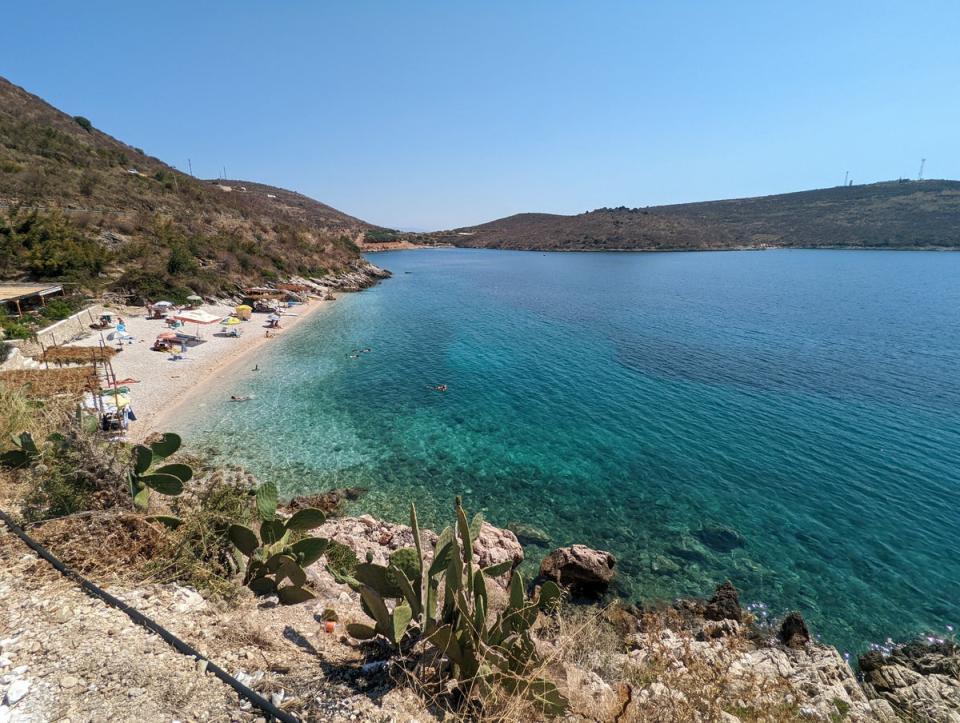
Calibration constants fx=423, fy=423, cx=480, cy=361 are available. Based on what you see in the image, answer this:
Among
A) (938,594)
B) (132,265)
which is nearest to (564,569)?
(938,594)

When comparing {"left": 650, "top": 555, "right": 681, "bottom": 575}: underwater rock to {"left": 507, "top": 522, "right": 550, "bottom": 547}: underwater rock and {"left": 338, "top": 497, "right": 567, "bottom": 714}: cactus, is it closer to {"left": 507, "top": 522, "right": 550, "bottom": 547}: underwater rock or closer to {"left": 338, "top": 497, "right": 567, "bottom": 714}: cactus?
{"left": 507, "top": 522, "right": 550, "bottom": 547}: underwater rock

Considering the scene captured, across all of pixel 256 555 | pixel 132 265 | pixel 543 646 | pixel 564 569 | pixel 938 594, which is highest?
pixel 132 265

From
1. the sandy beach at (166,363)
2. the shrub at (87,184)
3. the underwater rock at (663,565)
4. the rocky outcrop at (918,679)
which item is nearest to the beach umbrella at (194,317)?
the sandy beach at (166,363)

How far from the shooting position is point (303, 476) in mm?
15039

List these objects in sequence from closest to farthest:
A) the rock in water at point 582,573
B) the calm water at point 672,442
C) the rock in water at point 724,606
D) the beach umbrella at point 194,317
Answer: the rock in water at point 724,606, the rock in water at point 582,573, the calm water at point 672,442, the beach umbrella at point 194,317

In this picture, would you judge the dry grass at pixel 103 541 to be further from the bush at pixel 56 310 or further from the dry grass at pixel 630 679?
the bush at pixel 56 310

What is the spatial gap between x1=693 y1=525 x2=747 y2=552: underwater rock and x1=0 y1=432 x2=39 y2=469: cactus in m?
16.0

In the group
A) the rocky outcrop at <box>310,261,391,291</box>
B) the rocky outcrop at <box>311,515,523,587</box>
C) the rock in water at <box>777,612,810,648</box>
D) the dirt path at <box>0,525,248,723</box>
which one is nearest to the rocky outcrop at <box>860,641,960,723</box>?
the rock in water at <box>777,612,810,648</box>

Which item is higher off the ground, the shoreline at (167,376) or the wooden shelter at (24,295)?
the wooden shelter at (24,295)

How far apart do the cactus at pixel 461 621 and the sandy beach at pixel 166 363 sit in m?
15.8

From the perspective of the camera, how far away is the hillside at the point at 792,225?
134000mm

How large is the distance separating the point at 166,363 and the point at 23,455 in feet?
62.2

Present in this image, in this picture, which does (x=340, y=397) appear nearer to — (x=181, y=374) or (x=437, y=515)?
(x=181, y=374)

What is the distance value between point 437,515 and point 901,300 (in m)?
66.3
